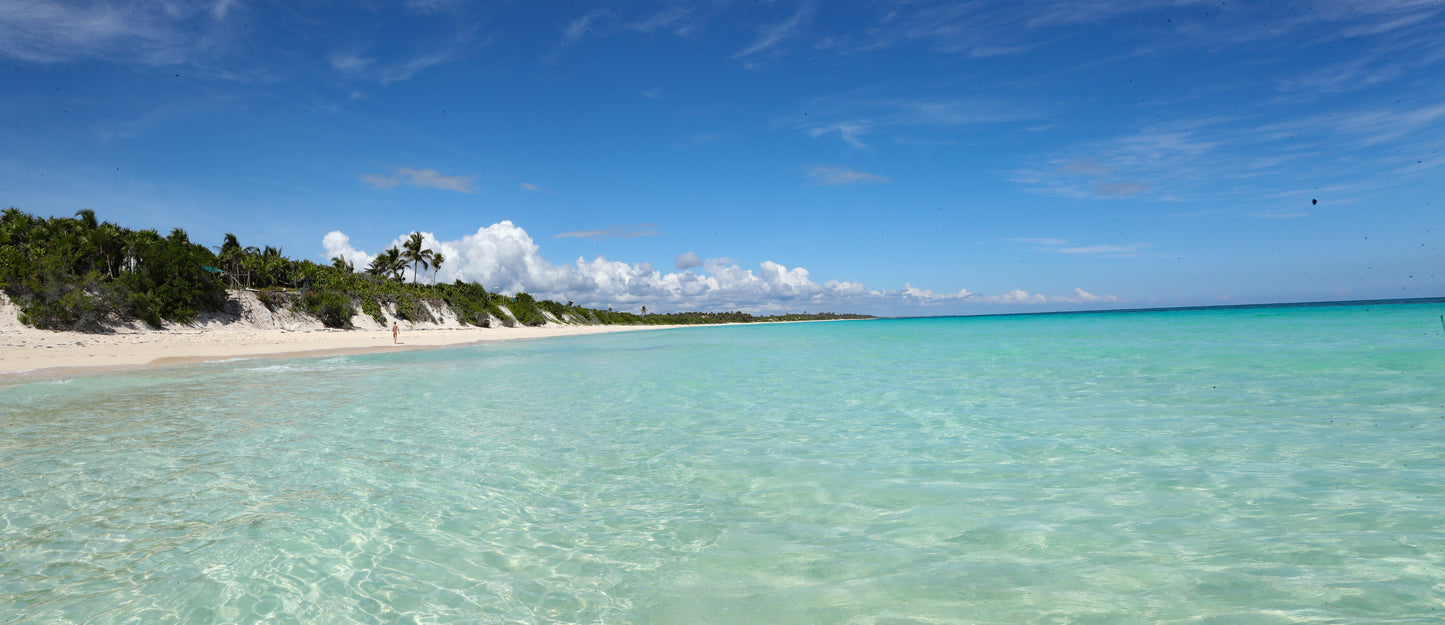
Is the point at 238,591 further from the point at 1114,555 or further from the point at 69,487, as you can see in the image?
the point at 1114,555

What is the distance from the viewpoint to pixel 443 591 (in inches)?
154

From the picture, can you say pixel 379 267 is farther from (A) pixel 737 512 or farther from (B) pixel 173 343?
(A) pixel 737 512

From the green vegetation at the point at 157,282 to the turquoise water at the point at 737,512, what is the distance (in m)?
34.3

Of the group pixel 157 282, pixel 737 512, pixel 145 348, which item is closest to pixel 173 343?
pixel 145 348

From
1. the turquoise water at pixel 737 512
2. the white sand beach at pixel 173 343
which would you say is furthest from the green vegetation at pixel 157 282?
the turquoise water at pixel 737 512

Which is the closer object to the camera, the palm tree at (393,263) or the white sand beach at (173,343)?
the white sand beach at (173,343)

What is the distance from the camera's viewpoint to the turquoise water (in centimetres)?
370

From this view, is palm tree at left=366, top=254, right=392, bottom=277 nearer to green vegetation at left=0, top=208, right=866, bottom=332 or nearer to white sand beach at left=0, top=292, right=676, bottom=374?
green vegetation at left=0, top=208, right=866, bottom=332

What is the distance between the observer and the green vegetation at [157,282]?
113 ft

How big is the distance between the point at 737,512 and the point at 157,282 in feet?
169

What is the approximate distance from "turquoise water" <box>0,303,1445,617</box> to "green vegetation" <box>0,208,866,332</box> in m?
34.3

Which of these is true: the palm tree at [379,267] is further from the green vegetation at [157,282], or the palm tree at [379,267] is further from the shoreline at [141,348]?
the shoreline at [141,348]

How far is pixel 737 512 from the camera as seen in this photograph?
17.9 feet

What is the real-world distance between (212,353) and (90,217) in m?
33.9
